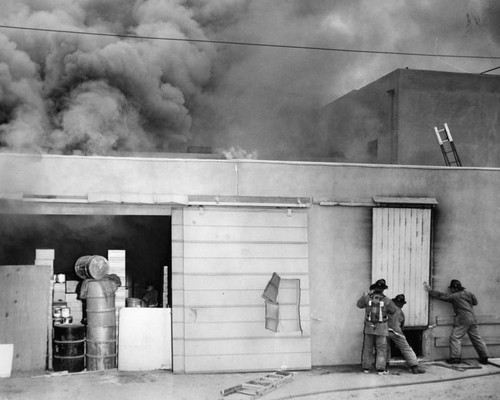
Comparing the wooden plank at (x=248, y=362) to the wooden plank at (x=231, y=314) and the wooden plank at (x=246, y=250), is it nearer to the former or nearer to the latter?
the wooden plank at (x=231, y=314)

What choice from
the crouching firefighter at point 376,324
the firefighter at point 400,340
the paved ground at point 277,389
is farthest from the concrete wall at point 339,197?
the paved ground at point 277,389

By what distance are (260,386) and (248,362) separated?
125 cm

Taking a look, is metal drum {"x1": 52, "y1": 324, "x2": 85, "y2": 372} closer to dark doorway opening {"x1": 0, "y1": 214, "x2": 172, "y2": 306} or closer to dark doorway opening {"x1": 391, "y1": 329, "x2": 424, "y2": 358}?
dark doorway opening {"x1": 0, "y1": 214, "x2": 172, "y2": 306}

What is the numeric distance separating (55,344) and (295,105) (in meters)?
21.3

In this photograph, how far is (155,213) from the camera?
31.0 feet

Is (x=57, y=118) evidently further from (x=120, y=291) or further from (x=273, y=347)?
(x=273, y=347)

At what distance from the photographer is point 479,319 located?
1040 cm

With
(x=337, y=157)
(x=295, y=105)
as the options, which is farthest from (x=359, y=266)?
(x=295, y=105)

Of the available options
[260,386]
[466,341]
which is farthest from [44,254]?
[466,341]

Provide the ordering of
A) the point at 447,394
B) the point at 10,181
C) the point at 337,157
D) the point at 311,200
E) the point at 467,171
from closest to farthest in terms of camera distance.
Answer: the point at 447,394, the point at 10,181, the point at 311,200, the point at 467,171, the point at 337,157

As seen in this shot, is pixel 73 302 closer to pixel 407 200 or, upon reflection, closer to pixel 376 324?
pixel 376 324

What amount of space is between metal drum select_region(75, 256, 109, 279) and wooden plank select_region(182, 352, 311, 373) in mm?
2144

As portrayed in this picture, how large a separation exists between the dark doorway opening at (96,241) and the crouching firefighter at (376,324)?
392cm

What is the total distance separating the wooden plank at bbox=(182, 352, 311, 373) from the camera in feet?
30.0
